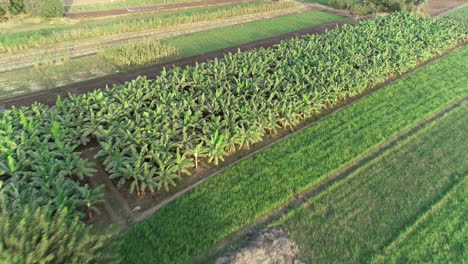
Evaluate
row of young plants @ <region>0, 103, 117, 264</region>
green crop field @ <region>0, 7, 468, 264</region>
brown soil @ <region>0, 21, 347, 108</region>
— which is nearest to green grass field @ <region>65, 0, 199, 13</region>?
green crop field @ <region>0, 7, 468, 264</region>

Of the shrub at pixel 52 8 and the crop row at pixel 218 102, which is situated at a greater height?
the shrub at pixel 52 8

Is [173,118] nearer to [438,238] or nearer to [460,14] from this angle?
[438,238]

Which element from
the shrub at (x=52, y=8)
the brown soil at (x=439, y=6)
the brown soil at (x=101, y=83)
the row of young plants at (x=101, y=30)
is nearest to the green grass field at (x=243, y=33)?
the brown soil at (x=101, y=83)

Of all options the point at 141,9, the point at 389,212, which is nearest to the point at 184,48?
the point at 141,9

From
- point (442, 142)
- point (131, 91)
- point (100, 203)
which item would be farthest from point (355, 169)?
point (131, 91)

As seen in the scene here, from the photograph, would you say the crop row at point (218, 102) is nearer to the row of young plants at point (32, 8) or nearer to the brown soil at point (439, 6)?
the row of young plants at point (32, 8)

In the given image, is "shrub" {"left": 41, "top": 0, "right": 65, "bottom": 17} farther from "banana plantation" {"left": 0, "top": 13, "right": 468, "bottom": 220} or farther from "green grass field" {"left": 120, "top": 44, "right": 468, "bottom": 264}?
"green grass field" {"left": 120, "top": 44, "right": 468, "bottom": 264}
